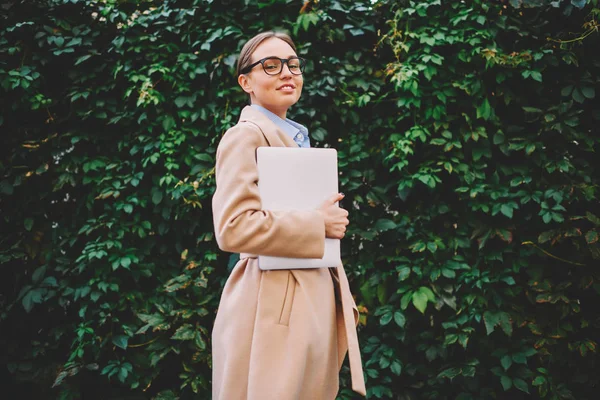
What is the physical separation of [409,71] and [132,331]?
2192 millimetres

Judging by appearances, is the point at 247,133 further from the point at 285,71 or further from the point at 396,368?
the point at 396,368

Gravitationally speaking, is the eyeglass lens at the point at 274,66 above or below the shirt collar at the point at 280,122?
above

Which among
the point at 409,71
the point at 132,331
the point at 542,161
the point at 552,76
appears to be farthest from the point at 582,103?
the point at 132,331

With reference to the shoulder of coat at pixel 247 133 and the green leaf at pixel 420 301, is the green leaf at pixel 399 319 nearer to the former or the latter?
the green leaf at pixel 420 301

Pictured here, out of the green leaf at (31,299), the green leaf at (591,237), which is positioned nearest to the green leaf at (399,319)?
the green leaf at (591,237)

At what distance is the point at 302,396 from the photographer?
62.3 inches

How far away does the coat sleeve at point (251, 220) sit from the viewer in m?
1.50

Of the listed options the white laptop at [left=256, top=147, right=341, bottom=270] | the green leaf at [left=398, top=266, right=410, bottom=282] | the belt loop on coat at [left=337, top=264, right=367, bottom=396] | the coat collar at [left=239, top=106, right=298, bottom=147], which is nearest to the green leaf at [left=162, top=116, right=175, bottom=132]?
the coat collar at [left=239, top=106, right=298, bottom=147]

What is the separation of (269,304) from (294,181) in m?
0.38

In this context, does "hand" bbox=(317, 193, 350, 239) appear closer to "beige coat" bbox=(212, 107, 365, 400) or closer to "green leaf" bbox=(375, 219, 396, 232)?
"beige coat" bbox=(212, 107, 365, 400)

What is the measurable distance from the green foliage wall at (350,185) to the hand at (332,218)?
4.36 feet

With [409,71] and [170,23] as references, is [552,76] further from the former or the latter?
[170,23]

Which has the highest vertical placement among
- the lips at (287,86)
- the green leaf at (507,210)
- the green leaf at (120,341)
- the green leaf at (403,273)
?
the lips at (287,86)

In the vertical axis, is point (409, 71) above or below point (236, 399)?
above
